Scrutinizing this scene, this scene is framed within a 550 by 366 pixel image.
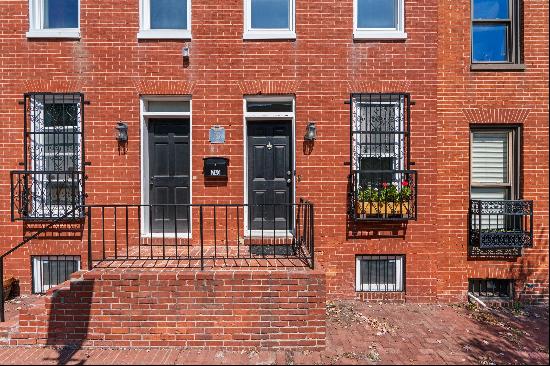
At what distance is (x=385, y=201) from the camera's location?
612 cm

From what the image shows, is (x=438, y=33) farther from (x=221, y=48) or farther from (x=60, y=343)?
(x=60, y=343)

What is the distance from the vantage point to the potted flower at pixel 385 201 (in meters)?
6.11

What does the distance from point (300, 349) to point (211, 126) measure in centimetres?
374

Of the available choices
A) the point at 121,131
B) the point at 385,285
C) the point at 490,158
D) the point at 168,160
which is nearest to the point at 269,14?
the point at 168,160

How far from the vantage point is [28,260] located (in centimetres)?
629

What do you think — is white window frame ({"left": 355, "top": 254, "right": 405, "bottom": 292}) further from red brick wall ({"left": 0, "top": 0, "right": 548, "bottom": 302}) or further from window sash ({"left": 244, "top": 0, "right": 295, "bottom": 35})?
window sash ({"left": 244, "top": 0, "right": 295, "bottom": 35})

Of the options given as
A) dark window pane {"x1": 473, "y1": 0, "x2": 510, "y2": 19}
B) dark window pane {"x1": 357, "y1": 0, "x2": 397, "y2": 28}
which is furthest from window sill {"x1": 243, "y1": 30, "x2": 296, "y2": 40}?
dark window pane {"x1": 473, "y1": 0, "x2": 510, "y2": 19}

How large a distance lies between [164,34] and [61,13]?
1959 mm

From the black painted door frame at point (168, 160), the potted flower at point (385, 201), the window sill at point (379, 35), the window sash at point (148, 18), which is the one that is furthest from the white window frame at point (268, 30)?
the potted flower at point (385, 201)

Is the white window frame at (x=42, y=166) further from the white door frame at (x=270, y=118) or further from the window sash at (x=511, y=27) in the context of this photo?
the window sash at (x=511, y=27)

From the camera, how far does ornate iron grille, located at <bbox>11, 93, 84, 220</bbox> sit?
6.26 metres

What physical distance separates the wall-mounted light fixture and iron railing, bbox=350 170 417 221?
3.87m

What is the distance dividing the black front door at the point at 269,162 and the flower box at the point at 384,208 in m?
1.27

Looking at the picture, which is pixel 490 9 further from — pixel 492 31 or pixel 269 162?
pixel 269 162
